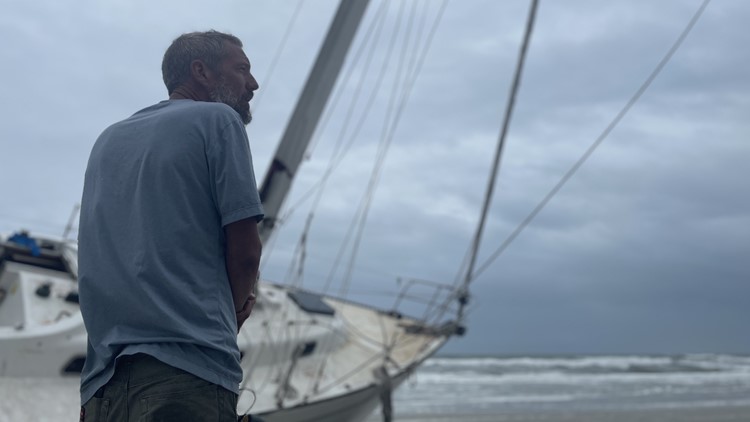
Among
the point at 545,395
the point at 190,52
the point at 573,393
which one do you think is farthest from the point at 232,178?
the point at 573,393

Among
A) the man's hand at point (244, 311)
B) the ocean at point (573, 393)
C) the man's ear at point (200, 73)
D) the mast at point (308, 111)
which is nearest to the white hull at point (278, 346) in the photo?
the ocean at point (573, 393)

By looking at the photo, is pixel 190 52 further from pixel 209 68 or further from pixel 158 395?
pixel 158 395

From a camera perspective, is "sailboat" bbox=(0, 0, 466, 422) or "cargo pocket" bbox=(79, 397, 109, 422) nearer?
"cargo pocket" bbox=(79, 397, 109, 422)

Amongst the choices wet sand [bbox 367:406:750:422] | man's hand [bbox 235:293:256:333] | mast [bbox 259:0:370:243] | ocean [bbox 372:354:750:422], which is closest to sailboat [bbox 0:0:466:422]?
mast [bbox 259:0:370:243]

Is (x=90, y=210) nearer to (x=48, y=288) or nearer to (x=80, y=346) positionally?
(x=80, y=346)

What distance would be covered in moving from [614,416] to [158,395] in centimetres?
1825

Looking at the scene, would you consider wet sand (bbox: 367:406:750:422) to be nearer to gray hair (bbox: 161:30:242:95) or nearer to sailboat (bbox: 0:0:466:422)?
sailboat (bbox: 0:0:466:422)

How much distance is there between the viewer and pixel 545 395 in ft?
92.6

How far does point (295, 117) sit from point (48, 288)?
2.67 meters

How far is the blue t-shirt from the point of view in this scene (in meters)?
1.87

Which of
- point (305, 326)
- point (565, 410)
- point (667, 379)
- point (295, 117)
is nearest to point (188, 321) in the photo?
point (295, 117)

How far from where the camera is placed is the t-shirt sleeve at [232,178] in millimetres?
1916

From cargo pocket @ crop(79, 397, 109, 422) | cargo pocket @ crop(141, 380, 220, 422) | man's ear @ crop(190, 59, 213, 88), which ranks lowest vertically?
cargo pocket @ crop(79, 397, 109, 422)

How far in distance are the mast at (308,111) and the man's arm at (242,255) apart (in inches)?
212
